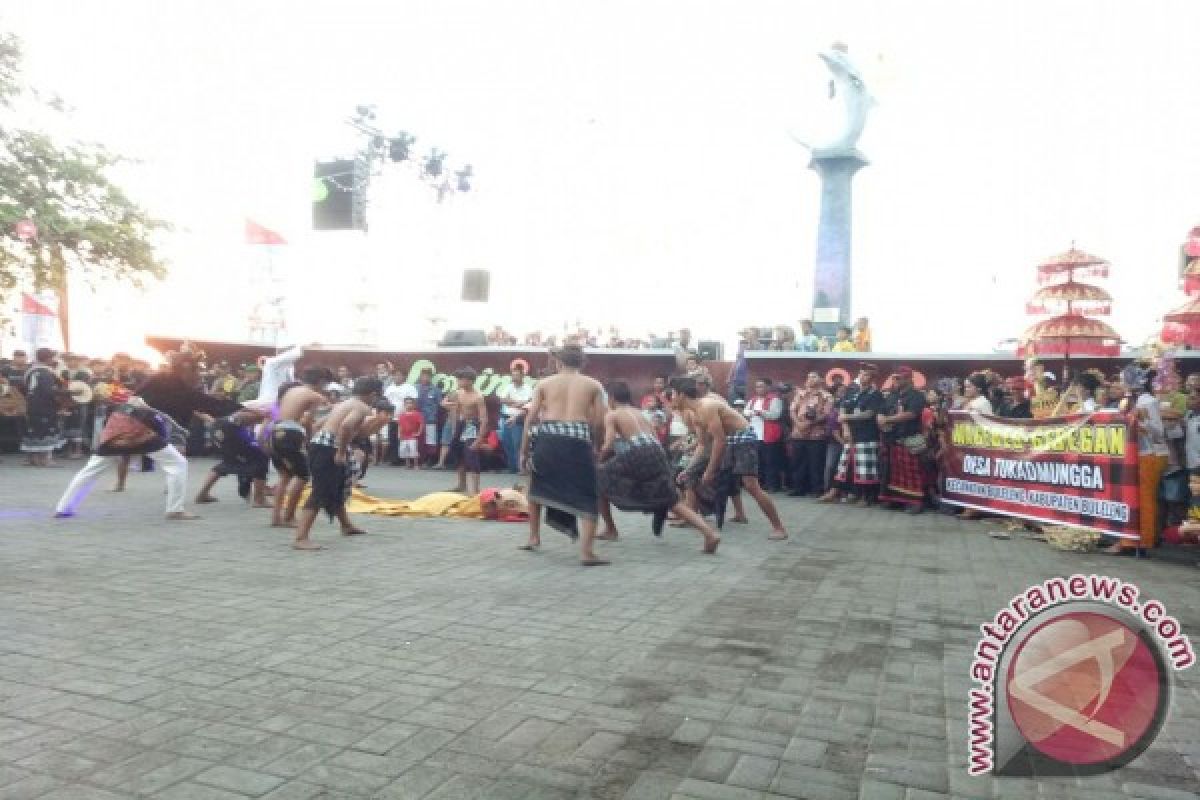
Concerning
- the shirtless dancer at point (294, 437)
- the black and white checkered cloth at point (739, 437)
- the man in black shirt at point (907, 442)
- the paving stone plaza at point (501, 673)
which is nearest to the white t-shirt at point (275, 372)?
the shirtless dancer at point (294, 437)

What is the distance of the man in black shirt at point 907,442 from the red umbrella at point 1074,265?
3.40m

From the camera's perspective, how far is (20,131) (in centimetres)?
1792

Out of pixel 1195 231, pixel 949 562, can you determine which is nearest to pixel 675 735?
pixel 949 562

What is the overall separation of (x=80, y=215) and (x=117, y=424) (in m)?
12.0

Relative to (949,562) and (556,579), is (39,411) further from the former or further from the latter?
(949,562)

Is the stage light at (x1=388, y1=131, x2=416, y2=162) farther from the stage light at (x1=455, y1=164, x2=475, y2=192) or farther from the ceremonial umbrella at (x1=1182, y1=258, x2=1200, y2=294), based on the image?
the ceremonial umbrella at (x1=1182, y1=258, x2=1200, y2=294)

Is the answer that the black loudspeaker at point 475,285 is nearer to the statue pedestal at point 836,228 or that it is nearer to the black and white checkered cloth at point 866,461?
the statue pedestal at point 836,228

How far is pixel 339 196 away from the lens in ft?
81.3

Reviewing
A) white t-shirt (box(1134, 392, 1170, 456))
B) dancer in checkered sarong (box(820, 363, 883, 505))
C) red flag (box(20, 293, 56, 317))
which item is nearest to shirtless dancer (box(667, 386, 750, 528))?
dancer in checkered sarong (box(820, 363, 883, 505))

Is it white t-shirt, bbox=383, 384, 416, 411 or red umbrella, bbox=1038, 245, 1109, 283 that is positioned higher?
red umbrella, bbox=1038, 245, 1109, 283

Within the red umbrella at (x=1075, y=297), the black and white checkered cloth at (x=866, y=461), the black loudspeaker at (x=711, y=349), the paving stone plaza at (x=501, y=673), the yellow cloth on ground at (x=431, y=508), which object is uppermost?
the red umbrella at (x=1075, y=297)

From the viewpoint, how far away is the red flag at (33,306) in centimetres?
2099

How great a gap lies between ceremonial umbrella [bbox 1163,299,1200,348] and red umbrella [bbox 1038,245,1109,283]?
5.82 feet

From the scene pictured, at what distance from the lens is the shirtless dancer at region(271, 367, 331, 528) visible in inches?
331
